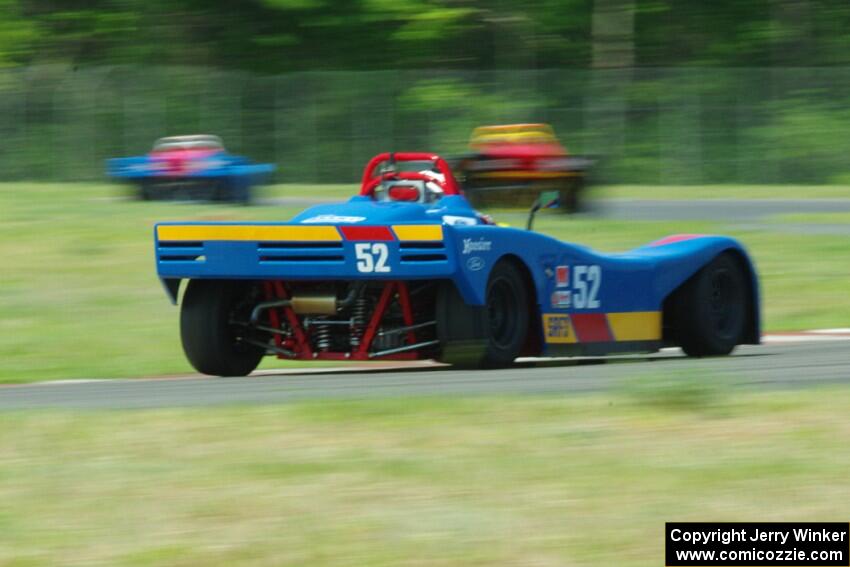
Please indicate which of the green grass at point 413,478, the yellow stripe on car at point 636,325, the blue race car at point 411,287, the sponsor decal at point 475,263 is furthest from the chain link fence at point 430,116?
the green grass at point 413,478

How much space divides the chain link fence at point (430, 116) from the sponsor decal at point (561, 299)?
2083 cm

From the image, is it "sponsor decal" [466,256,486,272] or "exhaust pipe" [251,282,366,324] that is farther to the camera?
"exhaust pipe" [251,282,366,324]

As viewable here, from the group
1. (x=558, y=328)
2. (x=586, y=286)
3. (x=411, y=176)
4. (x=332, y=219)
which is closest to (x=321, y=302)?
(x=332, y=219)

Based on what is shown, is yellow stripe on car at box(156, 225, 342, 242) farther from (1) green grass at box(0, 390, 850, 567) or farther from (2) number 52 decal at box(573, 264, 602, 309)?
(1) green grass at box(0, 390, 850, 567)

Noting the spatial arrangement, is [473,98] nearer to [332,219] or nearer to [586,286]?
[586,286]

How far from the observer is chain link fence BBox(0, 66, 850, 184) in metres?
31.1

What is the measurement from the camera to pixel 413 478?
5.52 meters

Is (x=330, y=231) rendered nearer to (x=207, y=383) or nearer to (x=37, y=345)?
(x=207, y=383)

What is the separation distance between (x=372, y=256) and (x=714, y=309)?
304 centimetres

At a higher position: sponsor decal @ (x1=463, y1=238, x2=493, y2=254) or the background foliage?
the background foliage

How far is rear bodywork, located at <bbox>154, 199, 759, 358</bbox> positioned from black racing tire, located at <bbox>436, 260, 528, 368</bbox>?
4.7 inches

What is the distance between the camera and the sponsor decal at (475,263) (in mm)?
8789

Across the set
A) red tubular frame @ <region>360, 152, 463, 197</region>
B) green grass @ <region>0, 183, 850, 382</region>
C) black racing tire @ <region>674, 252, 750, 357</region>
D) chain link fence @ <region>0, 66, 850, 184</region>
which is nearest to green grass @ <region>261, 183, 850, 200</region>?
chain link fence @ <region>0, 66, 850, 184</region>

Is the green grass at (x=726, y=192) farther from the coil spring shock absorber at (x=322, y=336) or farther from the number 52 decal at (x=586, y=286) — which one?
the coil spring shock absorber at (x=322, y=336)
